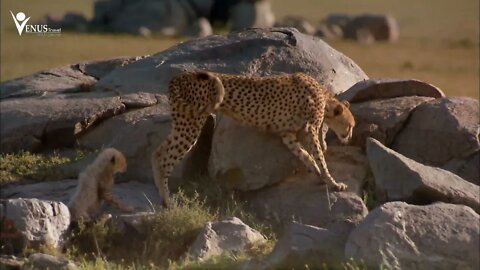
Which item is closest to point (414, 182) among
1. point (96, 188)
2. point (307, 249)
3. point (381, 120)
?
point (381, 120)

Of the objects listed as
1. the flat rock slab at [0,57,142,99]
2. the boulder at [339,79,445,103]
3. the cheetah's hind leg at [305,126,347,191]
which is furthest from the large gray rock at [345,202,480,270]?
the flat rock slab at [0,57,142,99]

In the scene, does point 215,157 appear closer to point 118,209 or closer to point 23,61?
point 118,209

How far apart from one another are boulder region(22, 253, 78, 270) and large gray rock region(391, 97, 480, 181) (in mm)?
4167

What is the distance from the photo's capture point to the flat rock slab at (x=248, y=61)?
12.2 metres

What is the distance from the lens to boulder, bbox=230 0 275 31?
3725cm

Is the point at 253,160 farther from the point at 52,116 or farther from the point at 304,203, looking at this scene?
the point at 52,116

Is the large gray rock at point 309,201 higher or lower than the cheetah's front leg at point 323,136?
lower

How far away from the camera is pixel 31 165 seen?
1162 cm

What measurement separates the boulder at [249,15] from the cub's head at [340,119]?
A: 86.8ft

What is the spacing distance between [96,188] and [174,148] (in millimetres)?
970

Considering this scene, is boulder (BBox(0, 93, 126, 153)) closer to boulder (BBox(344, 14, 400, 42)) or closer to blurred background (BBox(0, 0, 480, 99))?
blurred background (BBox(0, 0, 480, 99))

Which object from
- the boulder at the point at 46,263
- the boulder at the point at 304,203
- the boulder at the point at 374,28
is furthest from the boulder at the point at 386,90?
the boulder at the point at 374,28

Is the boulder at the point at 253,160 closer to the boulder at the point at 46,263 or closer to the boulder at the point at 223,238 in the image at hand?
the boulder at the point at 223,238

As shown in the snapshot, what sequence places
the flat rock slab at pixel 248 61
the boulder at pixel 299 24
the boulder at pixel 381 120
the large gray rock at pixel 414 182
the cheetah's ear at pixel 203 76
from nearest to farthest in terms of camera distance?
the large gray rock at pixel 414 182
the cheetah's ear at pixel 203 76
the boulder at pixel 381 120
the flat rock slab at pixel 248 61
the boulder at pixel 299 24
